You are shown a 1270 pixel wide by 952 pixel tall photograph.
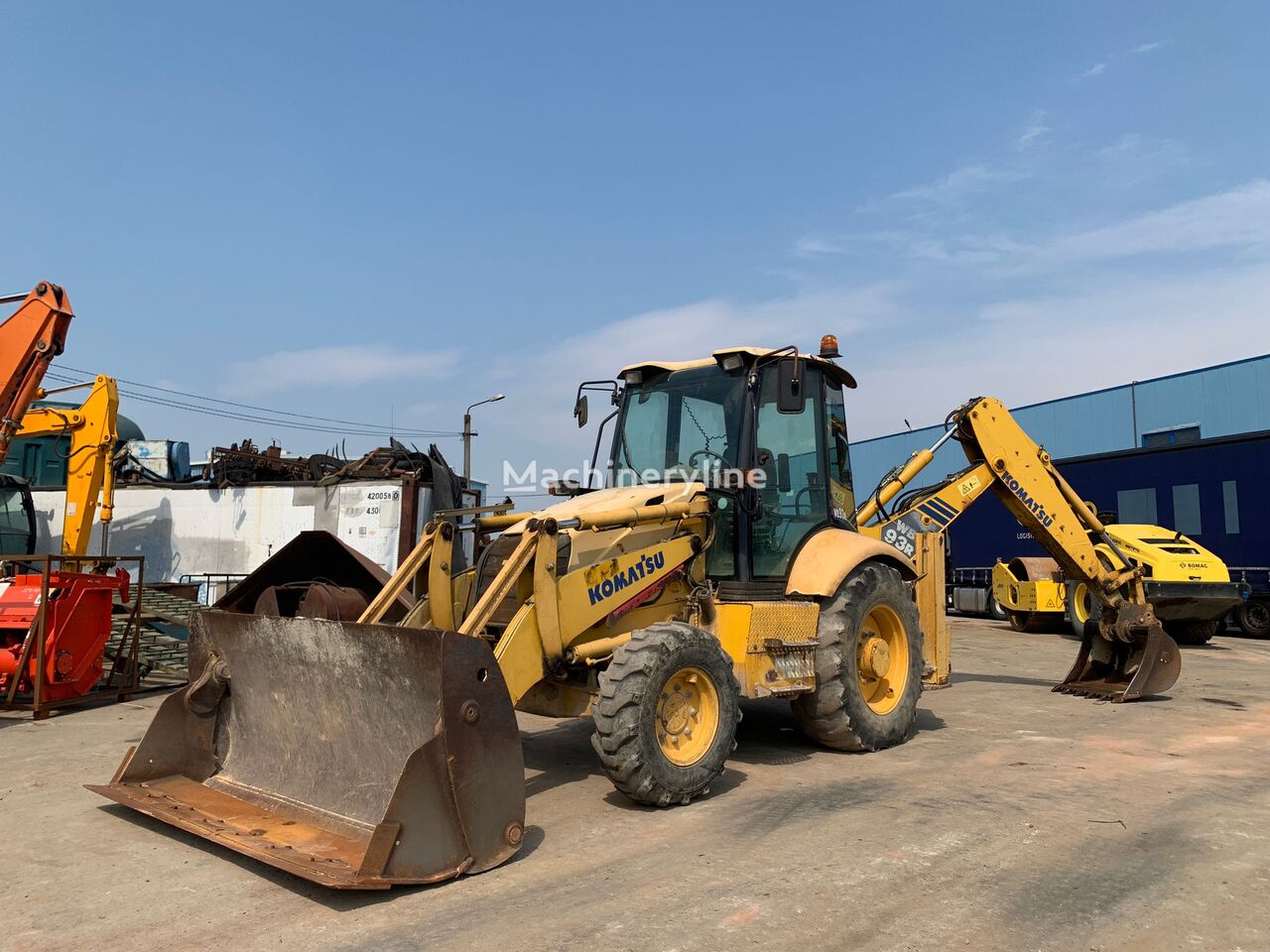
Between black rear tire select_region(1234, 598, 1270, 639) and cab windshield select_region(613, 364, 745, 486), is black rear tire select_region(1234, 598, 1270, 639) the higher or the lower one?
the lower one

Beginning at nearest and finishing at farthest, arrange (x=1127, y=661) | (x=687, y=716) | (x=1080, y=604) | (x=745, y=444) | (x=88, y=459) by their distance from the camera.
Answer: (x=687, y=716) → (x=745, y=444) → (x=1127, y=661) → (x=88, y=459) → (x=1080, y=604)

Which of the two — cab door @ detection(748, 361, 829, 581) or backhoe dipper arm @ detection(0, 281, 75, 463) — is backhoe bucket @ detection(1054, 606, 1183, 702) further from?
backhoe dipper arm @ detection(0, 281, 75, 463)

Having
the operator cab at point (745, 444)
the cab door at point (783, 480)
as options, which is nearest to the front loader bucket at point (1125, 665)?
the operator cab at point (745, 444)

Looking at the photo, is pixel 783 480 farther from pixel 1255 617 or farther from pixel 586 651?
pixel 1255 617

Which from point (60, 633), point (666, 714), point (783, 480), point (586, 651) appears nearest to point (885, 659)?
point (783, 480)

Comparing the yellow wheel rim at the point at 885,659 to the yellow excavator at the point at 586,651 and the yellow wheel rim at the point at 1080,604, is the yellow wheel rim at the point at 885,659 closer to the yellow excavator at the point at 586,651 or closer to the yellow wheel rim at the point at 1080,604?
the yellow excavator at the point at 586,651

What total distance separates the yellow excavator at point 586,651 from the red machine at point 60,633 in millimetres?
2721

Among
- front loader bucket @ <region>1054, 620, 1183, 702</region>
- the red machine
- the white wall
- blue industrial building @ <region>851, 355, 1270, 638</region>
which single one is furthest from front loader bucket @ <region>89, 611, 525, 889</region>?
blue industrial building @ <region>851, 355, 1270, 638</region>

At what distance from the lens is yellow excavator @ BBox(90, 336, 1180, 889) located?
4.08m

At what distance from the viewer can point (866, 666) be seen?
663 cm

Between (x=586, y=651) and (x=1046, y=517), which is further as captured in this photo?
(x=1046, y=517)

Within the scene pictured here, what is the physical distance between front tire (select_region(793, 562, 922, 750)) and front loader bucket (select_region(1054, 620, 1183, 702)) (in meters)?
3.17

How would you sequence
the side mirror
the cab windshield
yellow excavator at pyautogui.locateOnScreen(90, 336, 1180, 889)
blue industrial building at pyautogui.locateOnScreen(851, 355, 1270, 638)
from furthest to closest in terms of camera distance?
blue industrial building at pyautogui.locateOnScreen(851, 355, 1270, 638)
the cab windshield
the side mirror
yellow excavator at pyautogui.locateOnScreen(90, 336, 1180, 889)

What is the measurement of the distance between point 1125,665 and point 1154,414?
2167cm
